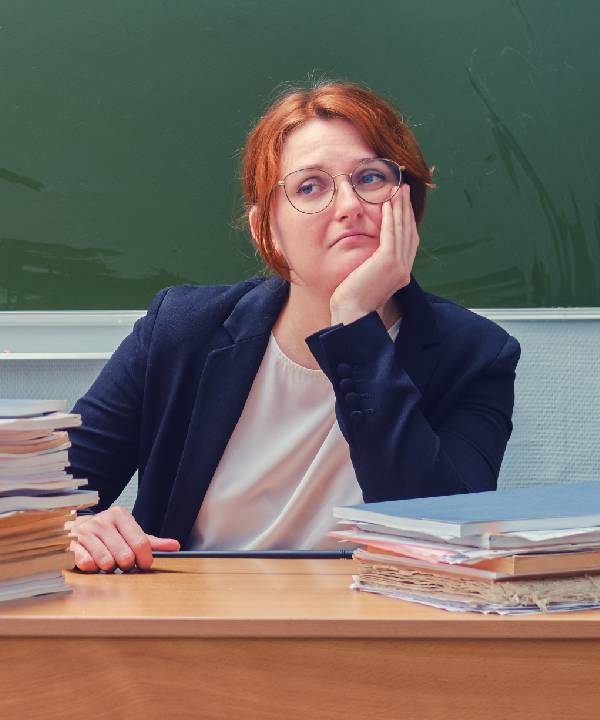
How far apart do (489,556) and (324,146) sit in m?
1.03

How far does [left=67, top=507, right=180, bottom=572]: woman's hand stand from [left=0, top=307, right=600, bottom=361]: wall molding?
106 cm

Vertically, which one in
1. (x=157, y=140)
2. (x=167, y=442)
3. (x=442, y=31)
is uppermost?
(x=442, y=31)

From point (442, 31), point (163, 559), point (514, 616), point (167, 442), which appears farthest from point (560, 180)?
point (514, 616)

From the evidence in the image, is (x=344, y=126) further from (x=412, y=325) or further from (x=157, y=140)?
(x=157, y=140)

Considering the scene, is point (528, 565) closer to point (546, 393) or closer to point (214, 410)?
point (214, 410)

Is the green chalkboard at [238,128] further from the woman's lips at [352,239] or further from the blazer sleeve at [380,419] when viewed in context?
the blazer sleeve at [380,419]

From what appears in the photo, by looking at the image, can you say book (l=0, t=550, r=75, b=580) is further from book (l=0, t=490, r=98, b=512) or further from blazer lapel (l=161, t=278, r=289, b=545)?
blazer lapel (l=161, t=278, r=289, b=545)

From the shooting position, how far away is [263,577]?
1116mm

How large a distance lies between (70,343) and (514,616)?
5.42 feet

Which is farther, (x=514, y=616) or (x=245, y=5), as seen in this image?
(x=245, y=5)

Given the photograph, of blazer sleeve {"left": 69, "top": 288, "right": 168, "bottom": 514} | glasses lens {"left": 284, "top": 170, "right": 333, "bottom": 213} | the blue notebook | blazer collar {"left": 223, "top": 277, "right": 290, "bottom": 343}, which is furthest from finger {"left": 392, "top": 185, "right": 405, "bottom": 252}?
the blue notebook

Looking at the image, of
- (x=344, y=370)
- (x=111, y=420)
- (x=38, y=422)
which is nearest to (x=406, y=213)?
(x=344, y=370)
